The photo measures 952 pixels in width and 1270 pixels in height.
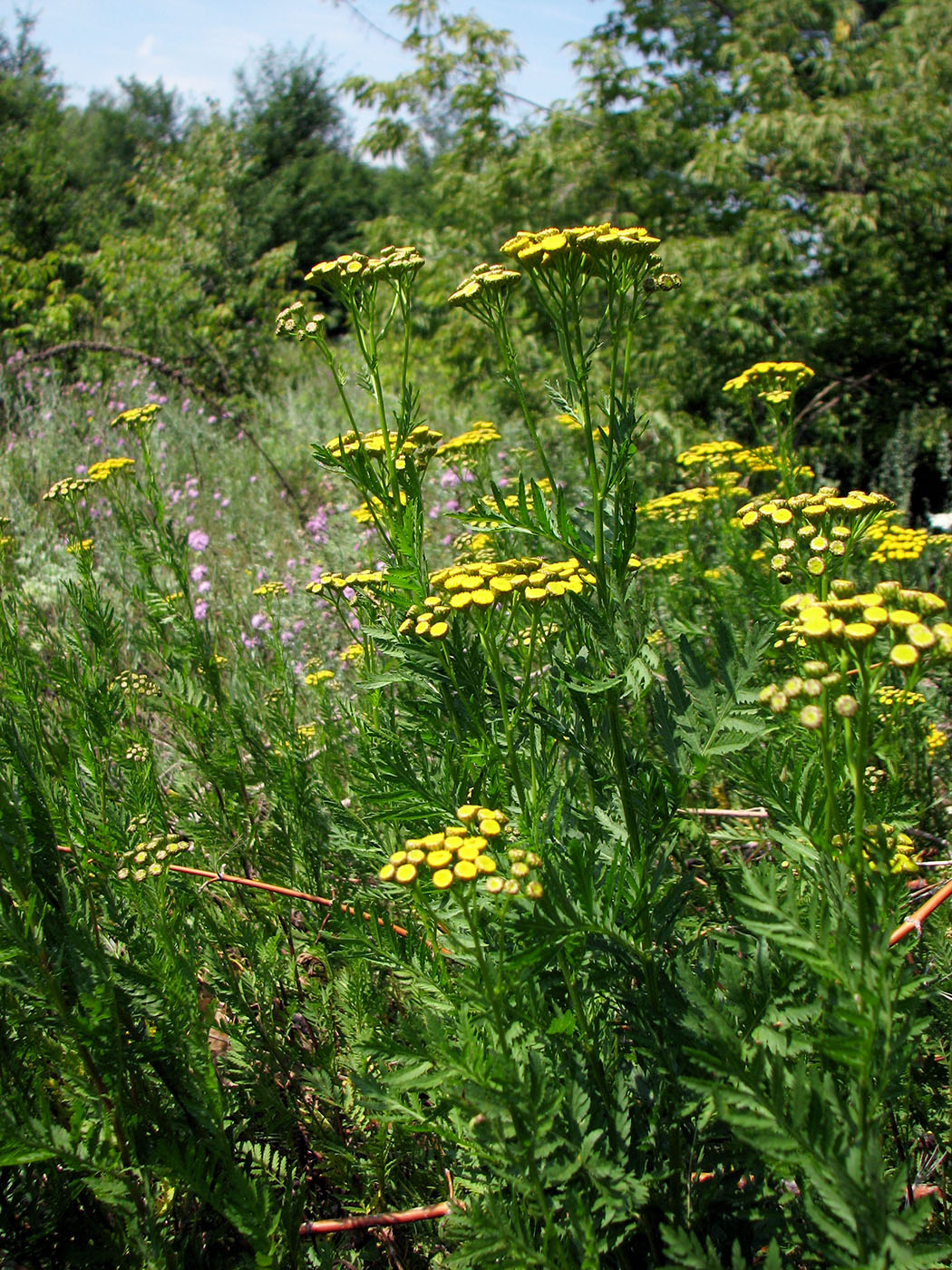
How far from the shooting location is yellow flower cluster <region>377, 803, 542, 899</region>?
126 centimetres

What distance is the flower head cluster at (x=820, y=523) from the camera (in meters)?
1.65

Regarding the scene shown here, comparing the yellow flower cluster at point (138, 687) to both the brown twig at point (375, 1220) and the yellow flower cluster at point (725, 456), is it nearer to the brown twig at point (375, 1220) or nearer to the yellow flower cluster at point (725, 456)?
the brown twig at point (375, 1220)

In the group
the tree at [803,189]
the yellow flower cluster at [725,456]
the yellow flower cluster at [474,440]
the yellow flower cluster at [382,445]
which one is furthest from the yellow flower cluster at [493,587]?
the tree at [803,189]

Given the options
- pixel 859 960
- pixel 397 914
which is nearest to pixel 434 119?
pixel 397 914

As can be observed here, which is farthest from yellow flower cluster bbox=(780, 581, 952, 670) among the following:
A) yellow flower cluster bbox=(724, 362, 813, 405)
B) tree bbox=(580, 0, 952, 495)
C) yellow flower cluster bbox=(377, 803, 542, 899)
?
tree bbox=(580, 0, 952, 495)

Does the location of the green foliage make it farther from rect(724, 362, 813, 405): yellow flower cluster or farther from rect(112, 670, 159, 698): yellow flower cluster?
rect(112, 670, 159, 698): yellow flower cluster

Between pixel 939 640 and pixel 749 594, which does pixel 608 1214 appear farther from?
pixel 749 594

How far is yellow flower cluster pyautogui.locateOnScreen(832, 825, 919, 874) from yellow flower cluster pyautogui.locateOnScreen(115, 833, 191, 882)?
1369mm

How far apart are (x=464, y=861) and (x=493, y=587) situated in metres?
0.52

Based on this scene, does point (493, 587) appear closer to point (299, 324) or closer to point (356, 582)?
point (356, 582)

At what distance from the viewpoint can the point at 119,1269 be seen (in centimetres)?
152

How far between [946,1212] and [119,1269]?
1.58 metres

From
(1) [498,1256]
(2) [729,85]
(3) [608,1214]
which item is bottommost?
(1) [498,1256]

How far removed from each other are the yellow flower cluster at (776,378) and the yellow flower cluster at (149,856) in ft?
7.77
